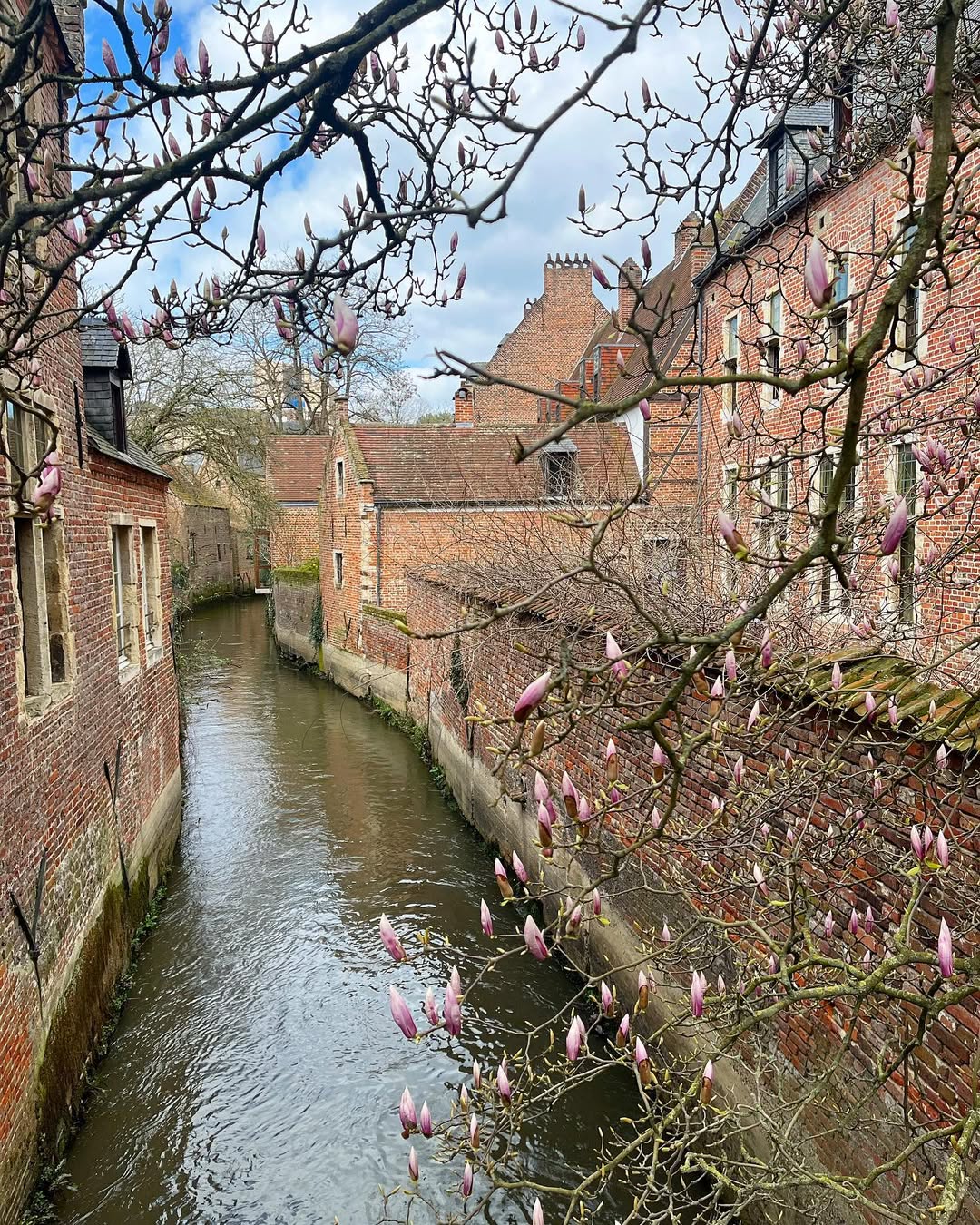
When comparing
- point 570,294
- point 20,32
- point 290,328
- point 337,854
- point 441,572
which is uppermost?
point 570,294

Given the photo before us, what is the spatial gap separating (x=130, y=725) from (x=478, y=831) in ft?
16.9

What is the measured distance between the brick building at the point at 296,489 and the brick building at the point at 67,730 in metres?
26.2

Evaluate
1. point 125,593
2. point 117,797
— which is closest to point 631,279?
point 117,797

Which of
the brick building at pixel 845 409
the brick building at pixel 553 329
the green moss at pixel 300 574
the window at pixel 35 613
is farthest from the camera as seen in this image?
the brick building at pixel 553 329

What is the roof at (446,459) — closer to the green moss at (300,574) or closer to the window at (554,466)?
the window at (554,466)

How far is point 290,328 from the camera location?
2.99 meters

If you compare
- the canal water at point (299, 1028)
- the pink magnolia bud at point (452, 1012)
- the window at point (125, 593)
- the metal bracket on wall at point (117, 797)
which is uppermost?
the window at point (125, 593)

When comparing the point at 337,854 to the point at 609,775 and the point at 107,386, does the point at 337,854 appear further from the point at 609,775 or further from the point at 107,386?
the point at 609,775

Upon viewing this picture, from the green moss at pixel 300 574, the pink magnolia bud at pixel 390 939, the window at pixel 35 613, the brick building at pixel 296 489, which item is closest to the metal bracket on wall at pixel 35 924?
the window at pixel 35 613

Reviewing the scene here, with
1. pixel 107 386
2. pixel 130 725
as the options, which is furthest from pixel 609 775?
pixel 107 386

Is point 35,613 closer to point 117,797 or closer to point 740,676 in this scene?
point 117,797

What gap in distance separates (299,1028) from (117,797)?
2.93 meters

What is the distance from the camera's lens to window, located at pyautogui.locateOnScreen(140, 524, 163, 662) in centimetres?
1142

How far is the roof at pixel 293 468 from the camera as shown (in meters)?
40.6
